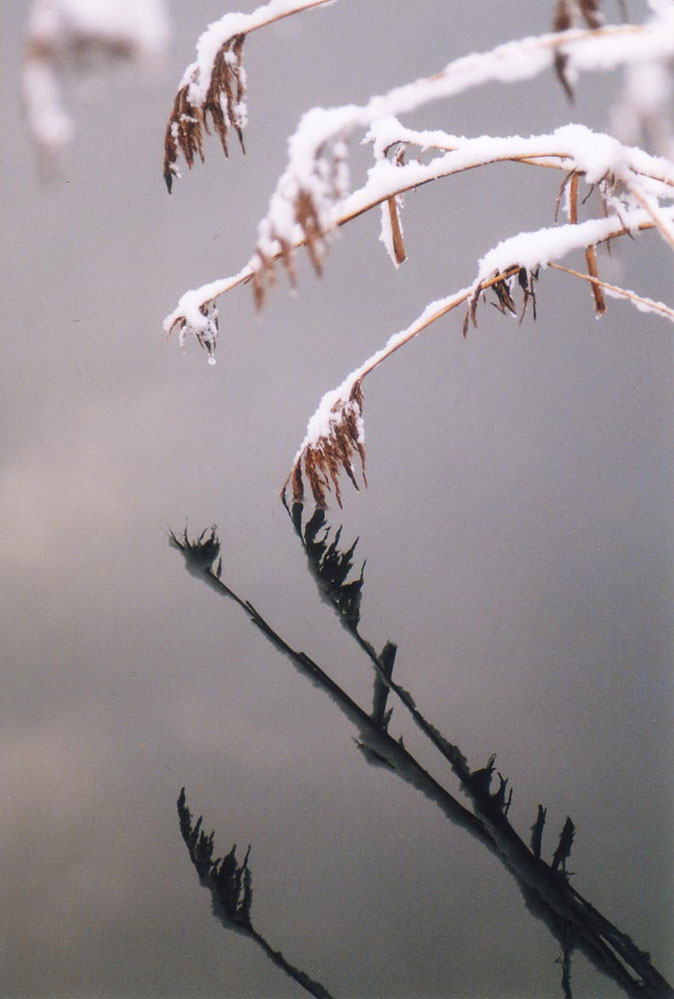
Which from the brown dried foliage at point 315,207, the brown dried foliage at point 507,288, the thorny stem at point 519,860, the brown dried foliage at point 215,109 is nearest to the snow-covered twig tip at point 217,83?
the brown dried foliage at point 215,109

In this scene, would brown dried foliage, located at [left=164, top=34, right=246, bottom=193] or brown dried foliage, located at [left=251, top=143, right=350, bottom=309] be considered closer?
brown dried foliage, located at [left=251, top=143, right=350, bottom=309]

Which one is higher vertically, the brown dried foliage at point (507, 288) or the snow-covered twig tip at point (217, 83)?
the snow-covered twig tip at point (217, 83)

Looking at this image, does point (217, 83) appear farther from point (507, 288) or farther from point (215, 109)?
point (507, 288)

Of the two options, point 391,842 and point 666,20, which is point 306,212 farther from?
point 391,842

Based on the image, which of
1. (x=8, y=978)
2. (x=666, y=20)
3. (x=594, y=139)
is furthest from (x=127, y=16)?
(x=8, y=978)

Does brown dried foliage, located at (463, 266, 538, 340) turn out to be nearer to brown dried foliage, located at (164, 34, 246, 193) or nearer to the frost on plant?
the frost on plant

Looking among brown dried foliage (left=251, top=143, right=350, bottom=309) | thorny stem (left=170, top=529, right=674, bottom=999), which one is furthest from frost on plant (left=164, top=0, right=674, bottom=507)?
thorny stem (left=170, top=529, right=674, bottom=999)

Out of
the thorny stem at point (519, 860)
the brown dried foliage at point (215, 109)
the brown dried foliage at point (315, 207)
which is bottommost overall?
the thorny stem at point (519, 860)

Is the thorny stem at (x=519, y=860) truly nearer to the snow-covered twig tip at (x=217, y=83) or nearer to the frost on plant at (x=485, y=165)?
the frost on plant at (x=485, y=165)
